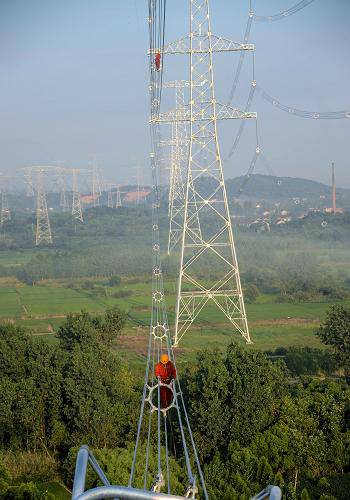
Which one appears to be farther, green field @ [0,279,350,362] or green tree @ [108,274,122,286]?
green tree @ [108,274,122,286]

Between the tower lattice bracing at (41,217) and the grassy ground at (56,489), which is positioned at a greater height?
the tower lattice bracing at (41,217)

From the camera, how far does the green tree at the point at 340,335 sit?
1209 cm

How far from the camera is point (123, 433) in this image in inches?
374

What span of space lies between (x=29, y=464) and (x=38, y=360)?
2.04m

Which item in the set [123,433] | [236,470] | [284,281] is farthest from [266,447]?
[284,281]

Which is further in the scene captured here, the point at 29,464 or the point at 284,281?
the point at 284,281

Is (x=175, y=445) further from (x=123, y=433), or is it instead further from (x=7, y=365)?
(x=7, y=365)

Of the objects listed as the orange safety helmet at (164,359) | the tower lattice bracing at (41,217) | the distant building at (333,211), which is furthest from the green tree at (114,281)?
the orange safety helmet at (164,359)

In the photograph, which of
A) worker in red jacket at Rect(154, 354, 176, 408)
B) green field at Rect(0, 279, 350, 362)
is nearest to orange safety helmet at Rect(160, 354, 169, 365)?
worker in red jacket at Rect(154, 354, 176, 408)

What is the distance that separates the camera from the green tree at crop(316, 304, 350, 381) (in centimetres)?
1209

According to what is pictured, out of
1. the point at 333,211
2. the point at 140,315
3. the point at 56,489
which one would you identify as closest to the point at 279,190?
the point at 333,211

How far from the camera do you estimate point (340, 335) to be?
12445 millimetres

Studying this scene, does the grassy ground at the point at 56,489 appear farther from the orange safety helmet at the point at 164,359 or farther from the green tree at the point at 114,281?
the green tree at the point at 114,281

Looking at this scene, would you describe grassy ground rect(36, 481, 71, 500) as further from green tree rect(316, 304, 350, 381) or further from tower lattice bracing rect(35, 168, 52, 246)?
tower lattice bracing rect(35, 168, 52, 246)
